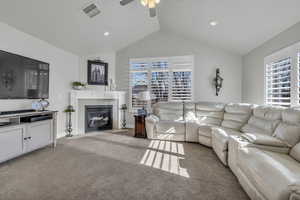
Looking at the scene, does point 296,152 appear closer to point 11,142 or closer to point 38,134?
point 11,142

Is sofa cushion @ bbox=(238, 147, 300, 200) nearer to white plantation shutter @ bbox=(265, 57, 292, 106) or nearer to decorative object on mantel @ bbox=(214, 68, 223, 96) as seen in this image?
white plantation shutter @ bbox=(265, 57, 292, 106)

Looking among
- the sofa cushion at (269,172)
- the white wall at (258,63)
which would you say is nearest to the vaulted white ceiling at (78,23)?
the white wall at (258,63)

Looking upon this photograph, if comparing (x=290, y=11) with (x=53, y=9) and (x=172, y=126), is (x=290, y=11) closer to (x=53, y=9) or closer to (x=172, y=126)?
(x=172, y=126)

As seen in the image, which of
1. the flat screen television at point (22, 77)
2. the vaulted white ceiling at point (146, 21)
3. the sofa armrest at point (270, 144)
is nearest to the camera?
the sofa armrest at point (270, 144)

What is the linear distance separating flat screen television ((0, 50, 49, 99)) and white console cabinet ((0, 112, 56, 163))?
1.90ft

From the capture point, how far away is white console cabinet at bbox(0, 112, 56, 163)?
2336mm

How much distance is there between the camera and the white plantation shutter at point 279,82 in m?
2.74

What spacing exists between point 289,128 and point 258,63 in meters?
2.35

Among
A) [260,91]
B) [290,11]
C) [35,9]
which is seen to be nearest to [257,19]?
[290,11]

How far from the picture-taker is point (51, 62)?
3826mm

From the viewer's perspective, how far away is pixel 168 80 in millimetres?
4941

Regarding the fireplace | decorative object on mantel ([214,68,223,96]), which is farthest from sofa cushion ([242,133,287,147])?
the fireplace

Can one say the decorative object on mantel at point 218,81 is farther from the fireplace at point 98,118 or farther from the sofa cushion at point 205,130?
the fireplace at point 98,118

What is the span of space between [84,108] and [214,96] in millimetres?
4134
